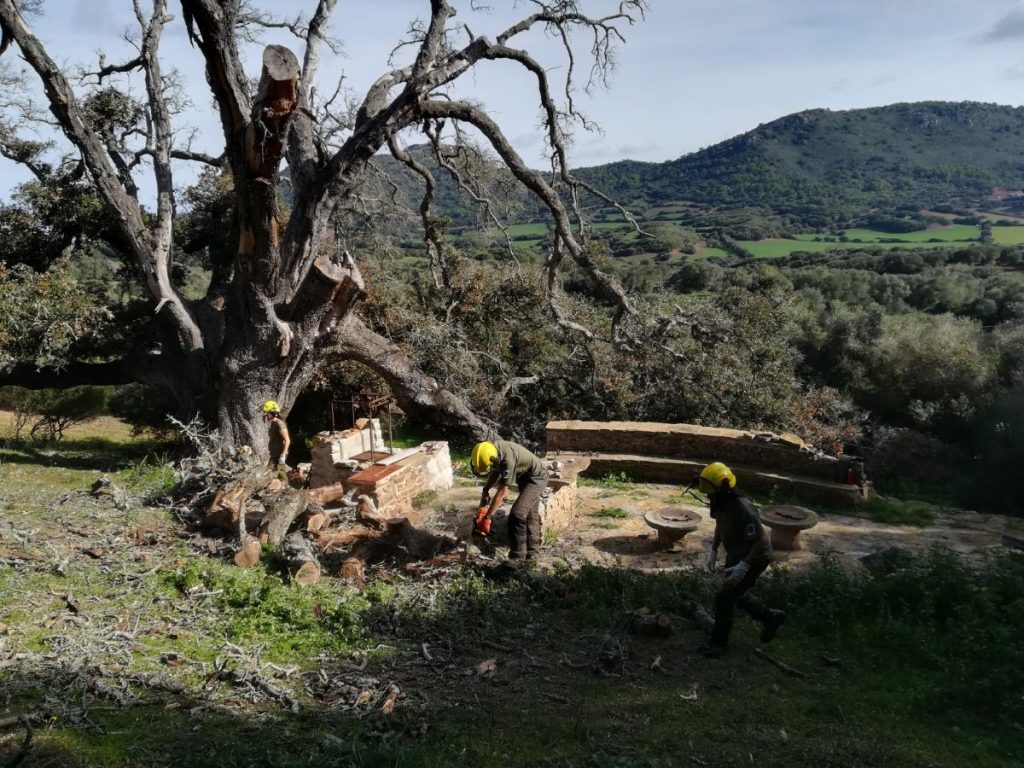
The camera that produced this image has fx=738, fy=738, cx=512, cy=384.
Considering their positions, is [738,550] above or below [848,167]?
below

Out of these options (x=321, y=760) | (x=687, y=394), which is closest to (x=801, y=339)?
(x=687, y=394)

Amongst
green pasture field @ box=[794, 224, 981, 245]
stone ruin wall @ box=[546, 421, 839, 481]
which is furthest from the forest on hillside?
green pasture field @ box=[794, 224, 981, 245]

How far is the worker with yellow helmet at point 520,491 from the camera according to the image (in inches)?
278

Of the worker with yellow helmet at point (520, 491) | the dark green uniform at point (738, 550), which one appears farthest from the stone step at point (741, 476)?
the dark green uniform at point (738, 550)

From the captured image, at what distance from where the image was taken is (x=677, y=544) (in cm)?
826

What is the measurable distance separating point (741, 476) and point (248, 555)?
7.31 meters

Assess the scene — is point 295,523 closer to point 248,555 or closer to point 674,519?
point 248,555

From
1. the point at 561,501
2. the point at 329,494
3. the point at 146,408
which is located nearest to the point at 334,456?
the point at 329,494

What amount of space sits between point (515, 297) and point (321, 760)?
1416 cm

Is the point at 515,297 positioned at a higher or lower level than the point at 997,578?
higher

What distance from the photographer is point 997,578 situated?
627cm

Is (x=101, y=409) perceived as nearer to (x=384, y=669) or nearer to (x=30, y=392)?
(x=30, y=392)

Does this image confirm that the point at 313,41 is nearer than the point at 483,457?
No

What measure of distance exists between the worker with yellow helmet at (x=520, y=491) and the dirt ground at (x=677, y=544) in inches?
17.6
